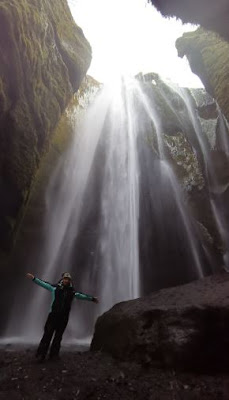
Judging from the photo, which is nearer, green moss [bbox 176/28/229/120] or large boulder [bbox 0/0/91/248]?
large boulder [bbox 0/0/91/248]

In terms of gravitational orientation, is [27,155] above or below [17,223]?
above

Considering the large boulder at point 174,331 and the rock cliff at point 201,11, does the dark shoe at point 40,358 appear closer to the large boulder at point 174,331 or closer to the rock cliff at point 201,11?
the large boulder at point 174,331

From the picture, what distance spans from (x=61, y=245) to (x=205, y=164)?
11918 mm

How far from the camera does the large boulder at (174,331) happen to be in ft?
19.4

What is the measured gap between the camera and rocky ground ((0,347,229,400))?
492 centimetres

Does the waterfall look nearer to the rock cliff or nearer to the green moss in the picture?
the green moss

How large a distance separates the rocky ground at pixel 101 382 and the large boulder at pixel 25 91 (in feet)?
28.3

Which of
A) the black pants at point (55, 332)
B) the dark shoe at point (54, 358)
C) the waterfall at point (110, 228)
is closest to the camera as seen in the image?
the dark shoe at point (54, 358)

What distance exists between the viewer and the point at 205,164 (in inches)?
880

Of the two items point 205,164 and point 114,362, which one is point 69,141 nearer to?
point 205,164

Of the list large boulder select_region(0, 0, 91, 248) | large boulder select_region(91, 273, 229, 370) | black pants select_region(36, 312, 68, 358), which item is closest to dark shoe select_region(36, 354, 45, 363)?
black pants select_region(36, 312, 68, 358)

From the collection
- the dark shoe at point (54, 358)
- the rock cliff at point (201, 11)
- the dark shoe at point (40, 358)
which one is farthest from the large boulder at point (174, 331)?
the rock cliff at point (201, 11)

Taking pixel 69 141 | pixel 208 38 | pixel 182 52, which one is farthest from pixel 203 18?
pixel 182 52

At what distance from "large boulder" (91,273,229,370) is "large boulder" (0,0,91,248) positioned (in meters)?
8.06
